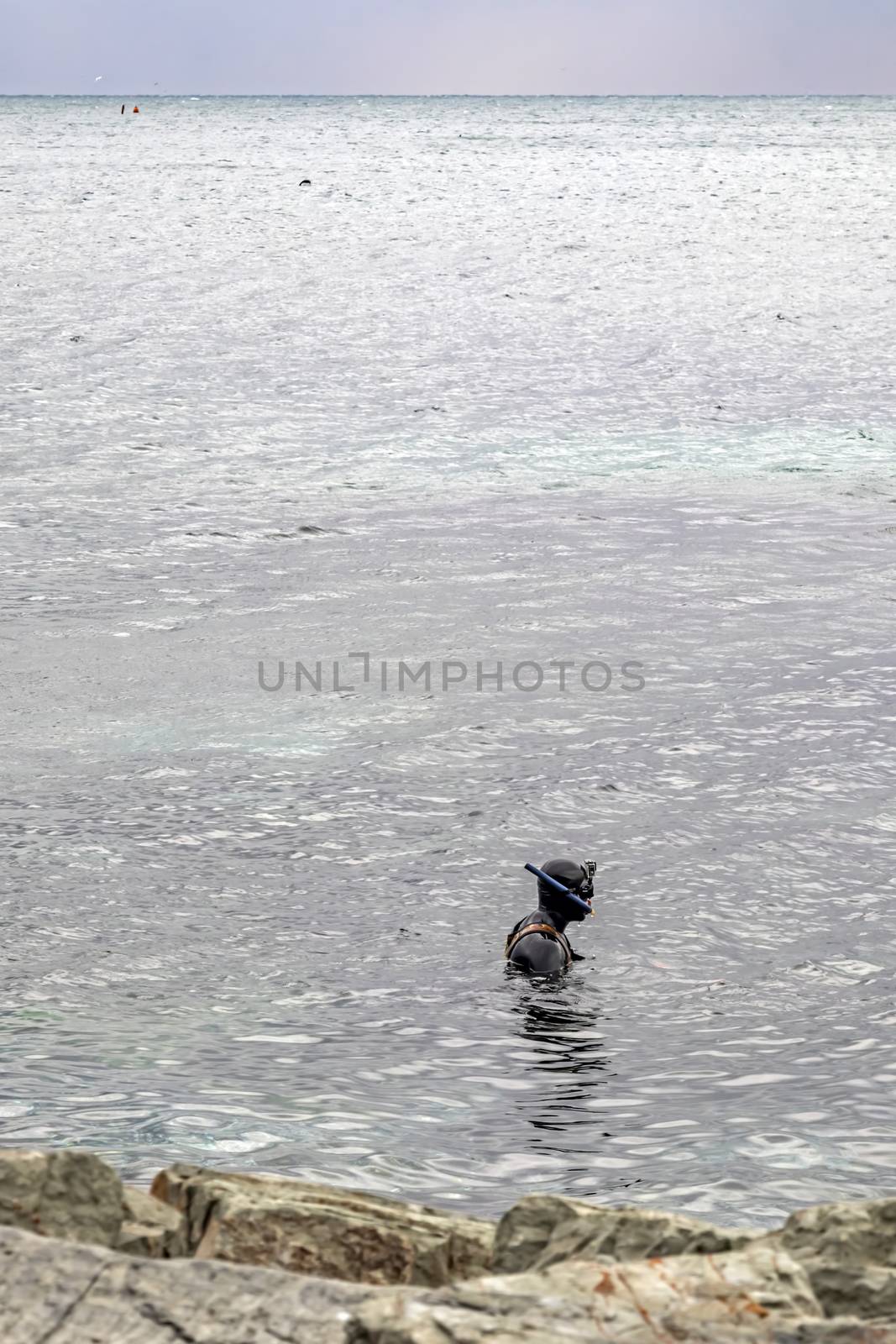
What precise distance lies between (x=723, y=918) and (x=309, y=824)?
3.24 meters

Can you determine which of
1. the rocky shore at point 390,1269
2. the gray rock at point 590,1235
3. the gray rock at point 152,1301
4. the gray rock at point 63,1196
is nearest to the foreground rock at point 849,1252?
the rocky shore at point 390,1269

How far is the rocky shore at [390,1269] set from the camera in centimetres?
431

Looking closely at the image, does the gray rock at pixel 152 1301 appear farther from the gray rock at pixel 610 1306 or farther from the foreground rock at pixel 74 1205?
the foreground rock at pixel 74 1205

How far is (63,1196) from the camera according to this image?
527cm

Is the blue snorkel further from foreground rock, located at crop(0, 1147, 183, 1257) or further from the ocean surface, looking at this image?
Result: foreground rock, located at crop(0, 1147, 183, 1257)

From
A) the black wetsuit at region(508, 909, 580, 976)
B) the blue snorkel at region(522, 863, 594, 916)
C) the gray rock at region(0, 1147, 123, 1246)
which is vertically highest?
the blue snorkel at region(522, 863, 594, 916)

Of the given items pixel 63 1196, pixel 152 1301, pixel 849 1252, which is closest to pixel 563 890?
pixel 849 1252

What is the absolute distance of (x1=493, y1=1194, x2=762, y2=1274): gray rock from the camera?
197 inches

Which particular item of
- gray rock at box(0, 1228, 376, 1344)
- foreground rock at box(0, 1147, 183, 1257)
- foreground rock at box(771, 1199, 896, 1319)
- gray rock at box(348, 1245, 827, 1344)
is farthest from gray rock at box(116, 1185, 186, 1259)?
foreground rock at box(771, 1199, 896, 1319)

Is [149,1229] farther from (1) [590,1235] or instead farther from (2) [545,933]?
(2) [545,933]

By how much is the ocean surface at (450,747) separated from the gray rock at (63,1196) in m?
2.42

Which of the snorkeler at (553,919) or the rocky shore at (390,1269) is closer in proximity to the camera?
the rocky shore at (390,1269)

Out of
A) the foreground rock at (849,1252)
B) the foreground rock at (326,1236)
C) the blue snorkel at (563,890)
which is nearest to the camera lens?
the foreground rock at (849,1252)

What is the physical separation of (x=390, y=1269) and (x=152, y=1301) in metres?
0.89
